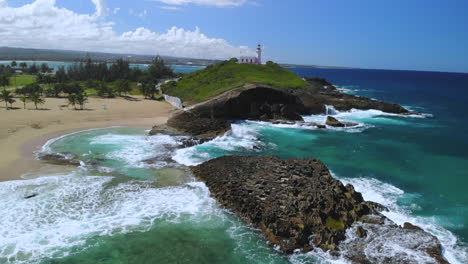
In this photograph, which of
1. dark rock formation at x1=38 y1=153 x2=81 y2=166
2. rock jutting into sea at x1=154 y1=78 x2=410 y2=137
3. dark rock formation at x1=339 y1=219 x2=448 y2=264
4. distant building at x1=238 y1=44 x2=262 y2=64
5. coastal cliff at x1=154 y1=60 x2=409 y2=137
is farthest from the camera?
distant building at x1=238 y1=44 x2=262 y2=64

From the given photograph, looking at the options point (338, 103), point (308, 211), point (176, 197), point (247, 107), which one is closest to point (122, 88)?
point (247, 107)

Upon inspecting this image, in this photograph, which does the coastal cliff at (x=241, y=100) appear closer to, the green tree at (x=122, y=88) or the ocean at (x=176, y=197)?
the ocean at (x=176, y=197)

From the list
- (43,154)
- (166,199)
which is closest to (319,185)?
(166,199)

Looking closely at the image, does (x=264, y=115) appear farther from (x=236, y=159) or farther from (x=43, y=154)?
(x=43, y=154)

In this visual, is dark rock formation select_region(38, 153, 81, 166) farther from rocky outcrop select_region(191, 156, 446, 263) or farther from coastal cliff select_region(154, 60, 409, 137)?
rocky outcrop select_region(191, 156, 446, 263)

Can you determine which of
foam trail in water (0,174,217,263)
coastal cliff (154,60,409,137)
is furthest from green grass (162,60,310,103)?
foam trail in water (0,174,217,263)

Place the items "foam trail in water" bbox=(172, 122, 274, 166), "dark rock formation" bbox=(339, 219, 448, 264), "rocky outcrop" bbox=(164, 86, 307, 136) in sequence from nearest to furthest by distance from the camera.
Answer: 1. "dark rock formation" bbox=(339, 219, 448, 264)
2. "foam trail in water" bbox=(172, 122, 274, 166)
3. "rocky outcrop" bbox=(164, 86, 307, 136)

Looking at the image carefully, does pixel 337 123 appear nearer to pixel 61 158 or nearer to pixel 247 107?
pixel 247 107
